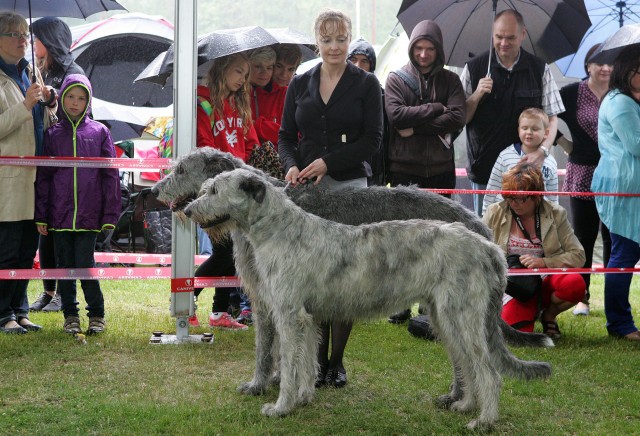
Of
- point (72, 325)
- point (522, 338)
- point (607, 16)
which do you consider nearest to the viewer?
point (522, 338)

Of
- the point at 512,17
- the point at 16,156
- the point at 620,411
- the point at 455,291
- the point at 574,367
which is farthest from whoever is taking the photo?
the point at 512,17

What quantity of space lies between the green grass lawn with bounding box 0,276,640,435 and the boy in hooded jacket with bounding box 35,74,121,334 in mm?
696

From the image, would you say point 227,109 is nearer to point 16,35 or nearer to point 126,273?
point 126,273

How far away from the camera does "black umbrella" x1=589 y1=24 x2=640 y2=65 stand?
255 inches

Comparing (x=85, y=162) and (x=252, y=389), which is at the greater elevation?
(x=85, y=162)

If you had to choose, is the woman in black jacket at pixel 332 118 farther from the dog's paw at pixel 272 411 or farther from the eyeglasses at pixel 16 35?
the eyeglasses at pixel 16 35

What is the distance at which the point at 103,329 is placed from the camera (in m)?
6.53

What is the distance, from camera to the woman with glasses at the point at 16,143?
20.1ft

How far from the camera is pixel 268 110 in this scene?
268 inches

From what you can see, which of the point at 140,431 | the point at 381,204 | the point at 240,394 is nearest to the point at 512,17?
the point at 381,204

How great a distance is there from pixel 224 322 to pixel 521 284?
8.82 ft

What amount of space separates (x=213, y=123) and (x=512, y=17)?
290 cm

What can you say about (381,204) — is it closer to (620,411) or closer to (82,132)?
(620,411)

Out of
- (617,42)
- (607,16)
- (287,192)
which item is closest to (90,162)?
(287,192)
